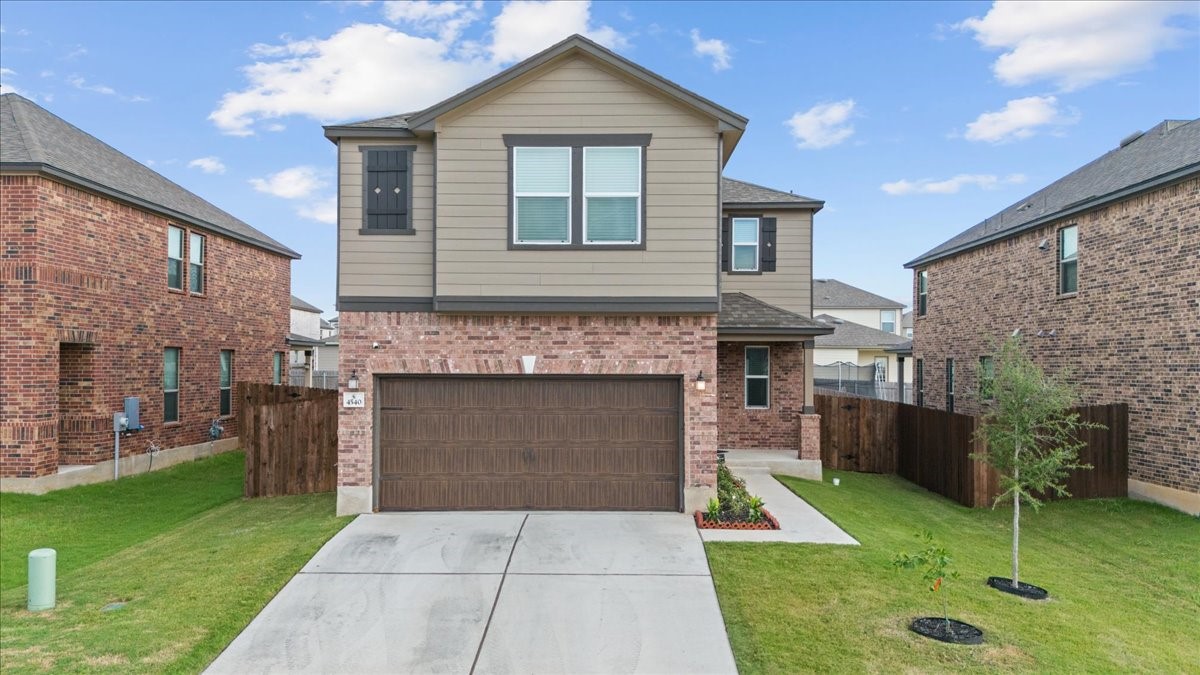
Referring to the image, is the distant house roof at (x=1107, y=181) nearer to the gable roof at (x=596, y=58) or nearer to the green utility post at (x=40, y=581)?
the gable roof at (x=596, y=58)

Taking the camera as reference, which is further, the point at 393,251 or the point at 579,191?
the point at 393,251

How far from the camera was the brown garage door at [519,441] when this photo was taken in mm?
9945

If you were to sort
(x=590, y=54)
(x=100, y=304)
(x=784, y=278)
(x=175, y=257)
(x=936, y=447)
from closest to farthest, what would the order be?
(x=590, y=54), (x=100, y=304), (x=936, y=447), (x=784, y=278), (x=175, y=257)

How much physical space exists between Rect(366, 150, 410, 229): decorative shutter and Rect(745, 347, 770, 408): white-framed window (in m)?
8.40

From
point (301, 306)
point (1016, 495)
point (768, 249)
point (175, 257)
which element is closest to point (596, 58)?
point (768, 249)

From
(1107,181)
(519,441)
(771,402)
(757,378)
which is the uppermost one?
(1107,181)

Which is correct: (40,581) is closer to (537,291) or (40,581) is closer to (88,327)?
(537,291)

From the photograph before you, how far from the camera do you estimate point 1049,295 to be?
14945mm

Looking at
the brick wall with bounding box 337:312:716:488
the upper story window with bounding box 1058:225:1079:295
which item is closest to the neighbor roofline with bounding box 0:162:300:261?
the brick wall with bounding box 337:312:716:488

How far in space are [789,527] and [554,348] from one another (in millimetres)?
4193

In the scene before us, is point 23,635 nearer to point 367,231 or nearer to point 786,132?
point 367,231

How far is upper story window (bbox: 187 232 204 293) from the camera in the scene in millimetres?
16547

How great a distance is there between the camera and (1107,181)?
1398 cm

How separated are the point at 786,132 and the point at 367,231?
18446 mm
